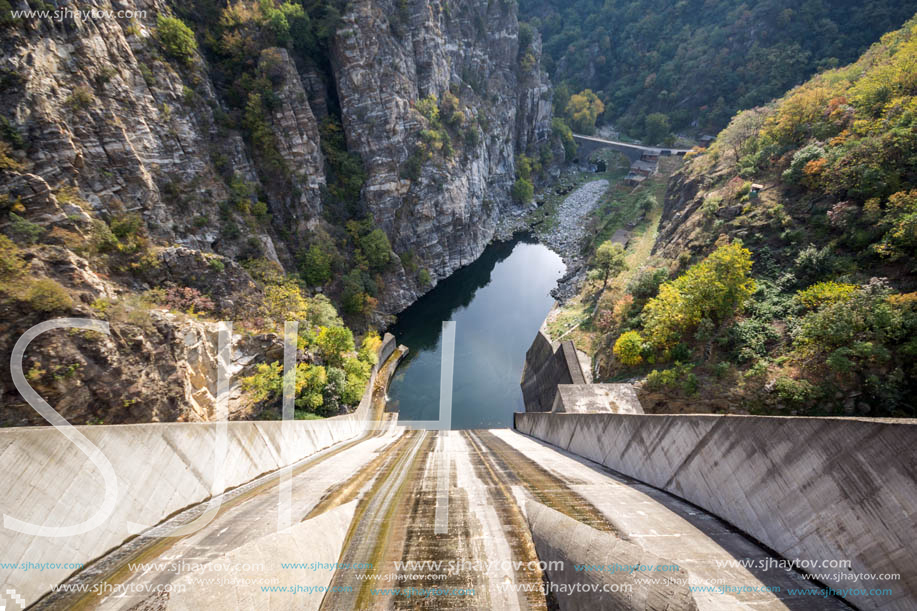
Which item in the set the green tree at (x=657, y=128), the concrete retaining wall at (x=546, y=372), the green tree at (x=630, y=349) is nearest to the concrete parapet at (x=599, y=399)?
the green tree at (x=630, y=349)

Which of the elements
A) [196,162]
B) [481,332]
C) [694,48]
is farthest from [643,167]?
[196,162]

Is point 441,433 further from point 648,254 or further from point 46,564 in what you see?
point 648,254

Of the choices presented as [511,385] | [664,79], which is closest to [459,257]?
[511,385]

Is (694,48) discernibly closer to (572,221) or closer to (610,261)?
(572,221)

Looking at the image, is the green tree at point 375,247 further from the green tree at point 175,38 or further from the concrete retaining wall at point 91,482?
the concrete retaining wall at point 91,482

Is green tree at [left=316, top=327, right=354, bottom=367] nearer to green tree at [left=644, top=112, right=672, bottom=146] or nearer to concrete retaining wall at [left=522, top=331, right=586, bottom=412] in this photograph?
concrete retaining wall at [left=522, top=331, right=586, bottom=412]
